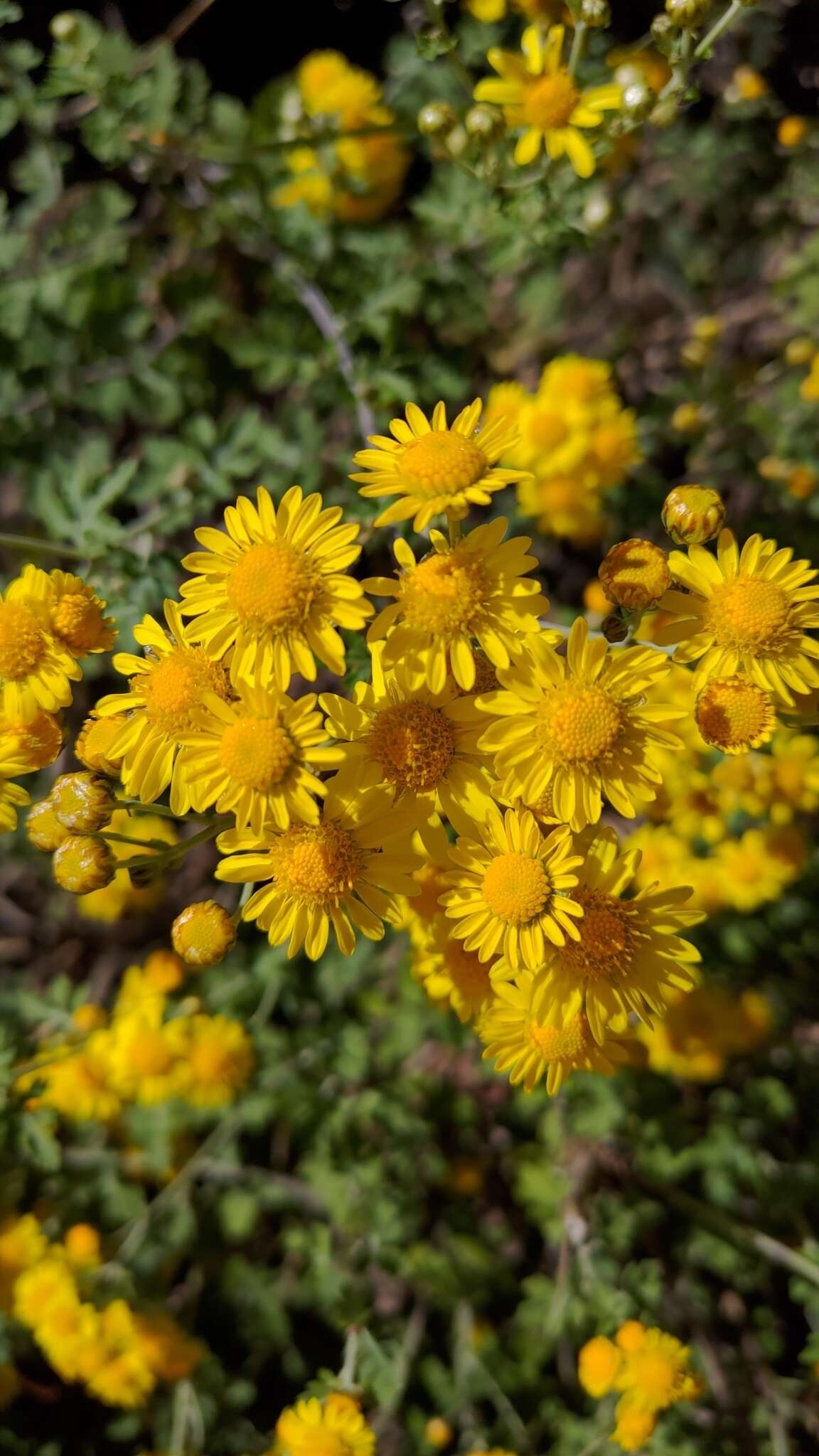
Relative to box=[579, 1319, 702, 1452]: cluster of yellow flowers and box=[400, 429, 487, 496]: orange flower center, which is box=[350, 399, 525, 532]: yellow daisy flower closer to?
box=[400, 429, 487, 496]: orange flower center

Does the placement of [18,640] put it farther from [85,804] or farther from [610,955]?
[610,955]

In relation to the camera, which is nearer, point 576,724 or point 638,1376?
point 576,724

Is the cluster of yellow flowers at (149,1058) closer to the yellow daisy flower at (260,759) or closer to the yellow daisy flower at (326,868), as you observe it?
the yellow daisy flower at (326,868)

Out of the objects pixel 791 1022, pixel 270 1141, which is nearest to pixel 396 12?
pixel 791 1022

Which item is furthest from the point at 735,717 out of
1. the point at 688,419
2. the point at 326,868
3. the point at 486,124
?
the point at 688,419

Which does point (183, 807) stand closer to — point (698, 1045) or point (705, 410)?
point (698, 1045)

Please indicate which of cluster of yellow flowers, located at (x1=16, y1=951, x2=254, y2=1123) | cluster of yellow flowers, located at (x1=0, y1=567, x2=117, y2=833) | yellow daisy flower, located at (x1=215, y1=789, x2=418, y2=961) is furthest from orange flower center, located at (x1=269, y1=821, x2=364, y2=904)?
cluster of yellow flowers, located at (x1=16, y1=951, x2=254, y2=1123)
